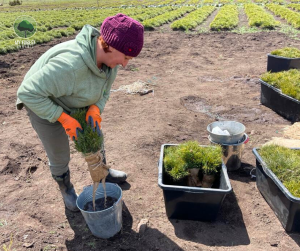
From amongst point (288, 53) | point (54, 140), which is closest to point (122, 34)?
point (54, 140)

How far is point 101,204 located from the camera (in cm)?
254

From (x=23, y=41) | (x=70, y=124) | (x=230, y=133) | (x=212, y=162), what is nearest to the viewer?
(x=70, y=124)

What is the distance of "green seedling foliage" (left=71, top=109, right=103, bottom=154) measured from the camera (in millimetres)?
2139

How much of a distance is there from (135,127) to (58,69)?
104 inches

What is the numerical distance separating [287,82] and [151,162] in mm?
2713

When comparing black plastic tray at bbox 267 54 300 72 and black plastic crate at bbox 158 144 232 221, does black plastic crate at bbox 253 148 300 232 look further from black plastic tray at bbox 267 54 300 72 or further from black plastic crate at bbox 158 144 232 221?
black plastic tray at bbox 267 54 300 72

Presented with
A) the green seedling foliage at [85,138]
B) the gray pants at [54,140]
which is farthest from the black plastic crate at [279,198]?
the gray pants at [54,140]

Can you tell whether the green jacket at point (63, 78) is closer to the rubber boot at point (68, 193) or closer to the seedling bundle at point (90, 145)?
the seedling bundle at point (90, 145)

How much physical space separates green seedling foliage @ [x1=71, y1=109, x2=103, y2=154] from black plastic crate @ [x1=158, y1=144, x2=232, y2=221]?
67 cm

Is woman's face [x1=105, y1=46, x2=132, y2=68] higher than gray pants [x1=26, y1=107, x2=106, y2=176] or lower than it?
higher

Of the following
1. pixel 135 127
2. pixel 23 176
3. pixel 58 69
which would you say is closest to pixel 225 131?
pixel 135 127

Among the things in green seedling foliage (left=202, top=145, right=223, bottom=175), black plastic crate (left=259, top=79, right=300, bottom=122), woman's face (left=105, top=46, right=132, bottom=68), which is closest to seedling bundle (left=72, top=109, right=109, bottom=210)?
woman's face (left=105, top=46, right=132, bottom=68)

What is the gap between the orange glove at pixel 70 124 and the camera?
2.11 meters

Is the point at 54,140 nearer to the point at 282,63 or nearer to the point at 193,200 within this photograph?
the point at 193,200
